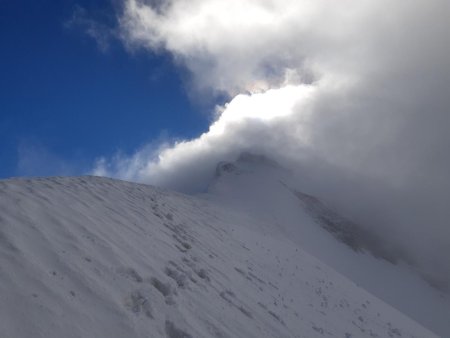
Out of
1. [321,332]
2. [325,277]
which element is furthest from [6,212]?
[325,277]

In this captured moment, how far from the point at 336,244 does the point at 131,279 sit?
45595 mm

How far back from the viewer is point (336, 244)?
50125mm

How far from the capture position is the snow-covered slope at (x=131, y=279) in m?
5.91

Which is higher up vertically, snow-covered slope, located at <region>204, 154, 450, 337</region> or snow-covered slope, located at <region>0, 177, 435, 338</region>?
snow-covered slope, located at <region>204, 154, 450, 337</region>

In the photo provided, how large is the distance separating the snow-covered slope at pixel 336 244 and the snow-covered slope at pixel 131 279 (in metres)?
16.5

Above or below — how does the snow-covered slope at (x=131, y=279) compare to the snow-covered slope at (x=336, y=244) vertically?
below

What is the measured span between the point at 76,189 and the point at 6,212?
4.51 m

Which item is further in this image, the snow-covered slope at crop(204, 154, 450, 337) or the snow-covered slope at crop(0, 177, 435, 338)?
the snow-covered slope at crop(204, 154, 450, 337)

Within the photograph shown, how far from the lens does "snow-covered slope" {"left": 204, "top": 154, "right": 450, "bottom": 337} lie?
4000 centimetres

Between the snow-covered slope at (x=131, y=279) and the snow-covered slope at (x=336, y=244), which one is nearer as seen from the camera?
the snow-covered slope at (x=131, y=279)

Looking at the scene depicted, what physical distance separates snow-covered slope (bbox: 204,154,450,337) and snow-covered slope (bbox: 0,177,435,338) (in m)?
16.5

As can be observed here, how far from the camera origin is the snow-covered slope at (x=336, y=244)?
40.0 meters

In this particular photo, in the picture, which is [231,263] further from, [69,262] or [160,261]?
[69,262]

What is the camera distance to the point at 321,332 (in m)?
11.3
